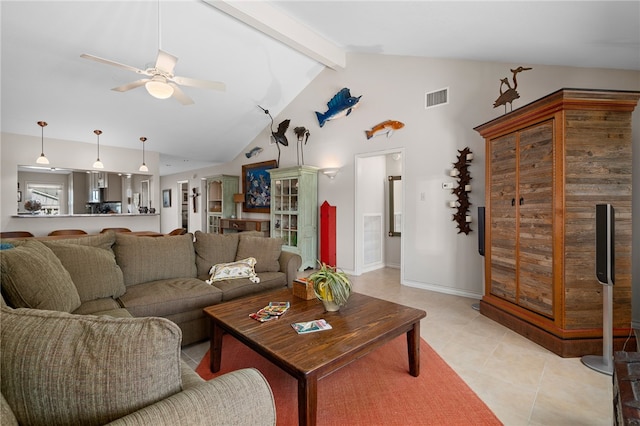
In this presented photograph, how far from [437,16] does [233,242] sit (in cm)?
321

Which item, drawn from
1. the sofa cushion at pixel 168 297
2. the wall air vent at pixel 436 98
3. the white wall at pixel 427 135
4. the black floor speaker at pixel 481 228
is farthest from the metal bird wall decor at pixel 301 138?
the sofa cushion at pixel 168 297

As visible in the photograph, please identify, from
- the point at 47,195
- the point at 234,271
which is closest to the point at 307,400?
the point at 234,271

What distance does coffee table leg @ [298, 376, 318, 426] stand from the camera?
52.5 inches

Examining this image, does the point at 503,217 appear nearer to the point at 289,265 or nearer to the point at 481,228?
the point at 481,228

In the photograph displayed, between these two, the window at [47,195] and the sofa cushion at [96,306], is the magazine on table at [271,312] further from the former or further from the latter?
the window at [47,195]

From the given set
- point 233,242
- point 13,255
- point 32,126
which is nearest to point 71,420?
point 13,255

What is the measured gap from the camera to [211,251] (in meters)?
3.16

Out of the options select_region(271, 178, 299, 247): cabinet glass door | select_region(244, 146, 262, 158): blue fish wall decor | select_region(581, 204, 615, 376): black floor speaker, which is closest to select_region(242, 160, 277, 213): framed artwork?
select_region(244, 146, 262, 158): blue fish wall decor

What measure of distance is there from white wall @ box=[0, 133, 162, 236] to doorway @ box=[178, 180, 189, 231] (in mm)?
3142

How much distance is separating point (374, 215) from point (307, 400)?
14.5 feet

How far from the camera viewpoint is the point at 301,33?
162 inches

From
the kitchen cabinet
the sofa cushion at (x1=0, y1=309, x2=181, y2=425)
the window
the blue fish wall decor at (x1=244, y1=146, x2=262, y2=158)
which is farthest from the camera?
the blue fish wall decor at (x1=244, y1=146, x2=262, y2=158)

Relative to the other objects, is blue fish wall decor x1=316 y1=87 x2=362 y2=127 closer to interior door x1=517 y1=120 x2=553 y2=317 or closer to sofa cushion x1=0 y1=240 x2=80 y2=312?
interior door x1=517 y1=120 x2=553 y2=317

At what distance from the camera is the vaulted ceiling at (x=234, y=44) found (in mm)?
2699
